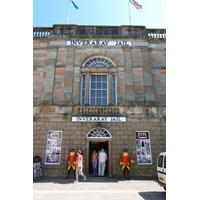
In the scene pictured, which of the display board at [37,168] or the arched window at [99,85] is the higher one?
the arched window at [99,85]

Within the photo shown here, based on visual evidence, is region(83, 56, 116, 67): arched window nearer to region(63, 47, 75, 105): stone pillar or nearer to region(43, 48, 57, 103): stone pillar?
region(63, 47, 75, 105): stone pillar

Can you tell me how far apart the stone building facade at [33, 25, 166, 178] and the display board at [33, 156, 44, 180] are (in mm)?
586

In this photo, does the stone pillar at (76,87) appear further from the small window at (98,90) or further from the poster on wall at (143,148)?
the poster on wall at (143,148)

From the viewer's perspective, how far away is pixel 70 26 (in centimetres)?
1590

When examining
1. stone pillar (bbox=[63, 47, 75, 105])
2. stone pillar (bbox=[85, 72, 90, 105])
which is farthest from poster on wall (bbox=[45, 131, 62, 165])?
stone pillar (bbox=[85, 72, 90, 105])

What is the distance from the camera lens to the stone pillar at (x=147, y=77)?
46.4ft

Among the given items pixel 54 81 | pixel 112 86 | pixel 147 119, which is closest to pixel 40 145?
pixel 54 81

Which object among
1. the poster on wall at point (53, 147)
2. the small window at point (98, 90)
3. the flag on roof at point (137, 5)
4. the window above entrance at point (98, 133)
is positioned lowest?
the poster on wall at point (53, 147)

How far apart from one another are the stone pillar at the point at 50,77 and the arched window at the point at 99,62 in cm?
275

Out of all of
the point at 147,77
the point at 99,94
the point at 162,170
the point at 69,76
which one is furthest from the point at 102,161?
the point at 147,77

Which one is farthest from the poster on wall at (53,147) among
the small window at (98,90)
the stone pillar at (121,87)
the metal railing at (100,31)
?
the metal railing at (100,31)

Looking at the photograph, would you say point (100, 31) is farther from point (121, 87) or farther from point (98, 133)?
point (98, 133)

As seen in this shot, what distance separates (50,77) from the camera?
→ 14477mm
